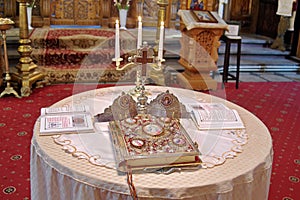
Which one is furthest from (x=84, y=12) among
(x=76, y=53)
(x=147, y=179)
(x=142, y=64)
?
(x=147, y=179)

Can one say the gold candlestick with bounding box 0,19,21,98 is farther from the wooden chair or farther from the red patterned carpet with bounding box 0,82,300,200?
the wooden chair

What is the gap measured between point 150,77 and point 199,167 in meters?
3.88

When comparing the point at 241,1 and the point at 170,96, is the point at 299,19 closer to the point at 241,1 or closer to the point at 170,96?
the point at 241,1

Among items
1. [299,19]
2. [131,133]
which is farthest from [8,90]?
[299,19]

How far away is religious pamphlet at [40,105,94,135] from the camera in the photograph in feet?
6.76

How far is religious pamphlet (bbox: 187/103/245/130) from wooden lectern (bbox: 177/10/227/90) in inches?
119

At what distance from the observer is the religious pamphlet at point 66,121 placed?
2.06m

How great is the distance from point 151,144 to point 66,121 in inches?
22.5

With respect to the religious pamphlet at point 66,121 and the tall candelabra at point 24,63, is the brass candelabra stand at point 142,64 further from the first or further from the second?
the tall candelabra at point 24,63

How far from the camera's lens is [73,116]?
2.21 meters

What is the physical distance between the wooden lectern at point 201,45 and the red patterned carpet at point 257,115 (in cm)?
46

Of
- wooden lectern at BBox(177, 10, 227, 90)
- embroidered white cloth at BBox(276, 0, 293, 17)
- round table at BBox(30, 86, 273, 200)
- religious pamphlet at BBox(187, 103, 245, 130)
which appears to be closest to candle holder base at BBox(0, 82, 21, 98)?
wooden lectern at BBox(177, 10, 227, 90)

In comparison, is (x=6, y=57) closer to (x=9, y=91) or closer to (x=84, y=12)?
(x=9, y=91)

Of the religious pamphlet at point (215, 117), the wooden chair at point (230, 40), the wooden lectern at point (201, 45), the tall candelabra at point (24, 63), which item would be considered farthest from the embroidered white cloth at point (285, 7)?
the religious pamphlet at point (215, 117)
